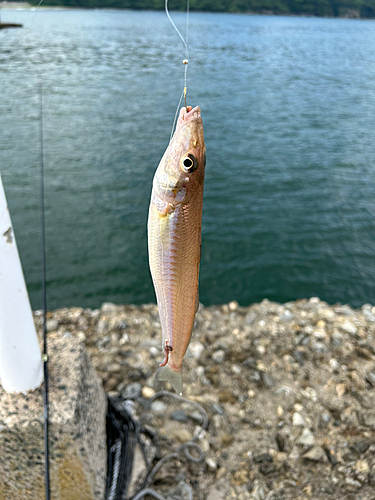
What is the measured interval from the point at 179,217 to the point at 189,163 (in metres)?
0.27

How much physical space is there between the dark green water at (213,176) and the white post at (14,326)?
12.6ft

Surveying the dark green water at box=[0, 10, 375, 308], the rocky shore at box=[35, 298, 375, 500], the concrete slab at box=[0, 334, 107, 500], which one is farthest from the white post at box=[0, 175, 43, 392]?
the dark green water at box=[0, 10, 375, 308]

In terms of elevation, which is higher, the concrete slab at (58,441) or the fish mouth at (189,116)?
the fish mouth at (189,116)

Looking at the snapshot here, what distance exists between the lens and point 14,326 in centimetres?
241

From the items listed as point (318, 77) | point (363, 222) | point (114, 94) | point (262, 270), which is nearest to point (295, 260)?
point (262, 270)

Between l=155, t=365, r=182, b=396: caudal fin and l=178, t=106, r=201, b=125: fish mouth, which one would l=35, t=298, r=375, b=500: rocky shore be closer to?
l=155, t=365, r=182, b=396: caudal fin

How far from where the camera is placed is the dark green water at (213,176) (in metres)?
7.82

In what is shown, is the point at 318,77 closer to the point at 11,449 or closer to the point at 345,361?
the point at 345,361

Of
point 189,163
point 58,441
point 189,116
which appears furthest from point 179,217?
point 58,441

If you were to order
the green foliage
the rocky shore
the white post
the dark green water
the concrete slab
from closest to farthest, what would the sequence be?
the white post
the concrete slab
the rocky shore
the dark green water
the green foliage

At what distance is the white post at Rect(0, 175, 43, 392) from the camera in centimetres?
226

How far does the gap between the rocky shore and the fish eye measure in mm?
2819

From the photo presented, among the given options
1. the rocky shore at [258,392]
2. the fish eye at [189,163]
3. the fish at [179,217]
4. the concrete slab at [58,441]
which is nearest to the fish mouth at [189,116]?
the fish at [179,217]

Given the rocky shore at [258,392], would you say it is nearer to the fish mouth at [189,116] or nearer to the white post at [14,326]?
the white post at [14,326]
